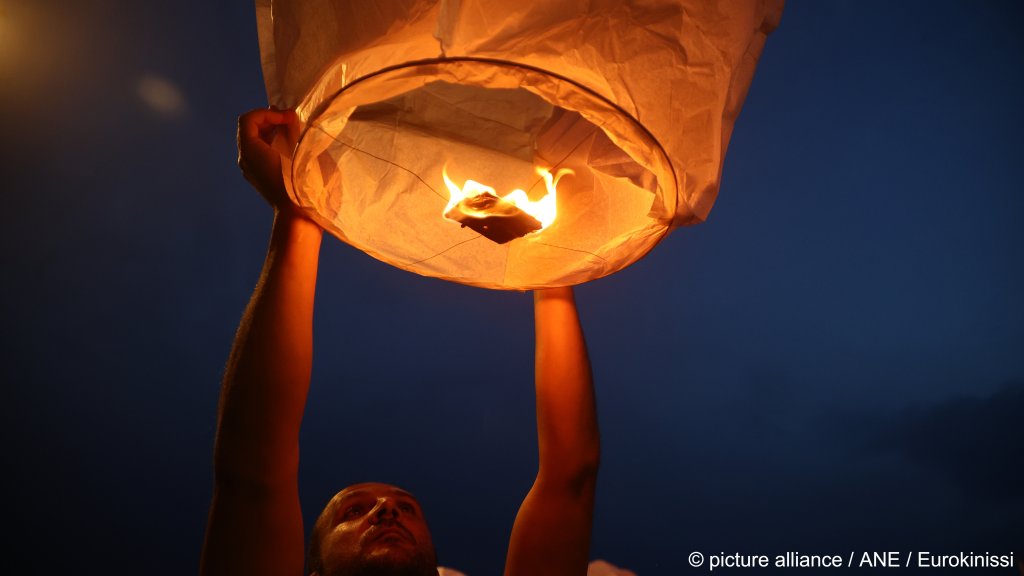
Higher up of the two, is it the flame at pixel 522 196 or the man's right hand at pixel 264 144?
the man's right hand at pixel 264 144

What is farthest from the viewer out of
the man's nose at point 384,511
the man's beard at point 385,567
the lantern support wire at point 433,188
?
the man's nose at point 384,511

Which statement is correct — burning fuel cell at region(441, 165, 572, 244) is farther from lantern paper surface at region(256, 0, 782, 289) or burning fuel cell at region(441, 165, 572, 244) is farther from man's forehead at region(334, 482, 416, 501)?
man's forehead at region(334, 482, 416, 501)

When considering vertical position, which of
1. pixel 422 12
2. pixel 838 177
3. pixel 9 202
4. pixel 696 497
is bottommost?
pixel 696 497

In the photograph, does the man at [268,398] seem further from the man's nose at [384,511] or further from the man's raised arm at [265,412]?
the man's nose at [384,511]

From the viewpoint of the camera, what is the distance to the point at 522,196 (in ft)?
2.63

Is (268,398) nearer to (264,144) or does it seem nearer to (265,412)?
(265,412)

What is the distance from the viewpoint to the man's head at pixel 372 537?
1.36 metres

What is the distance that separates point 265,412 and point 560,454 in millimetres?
696

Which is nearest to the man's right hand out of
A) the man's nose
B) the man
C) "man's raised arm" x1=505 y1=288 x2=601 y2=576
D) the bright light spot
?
the man

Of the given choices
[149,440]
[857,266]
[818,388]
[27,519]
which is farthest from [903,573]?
[27,519]

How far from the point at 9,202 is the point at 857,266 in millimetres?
6335

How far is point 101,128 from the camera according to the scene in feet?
11.0

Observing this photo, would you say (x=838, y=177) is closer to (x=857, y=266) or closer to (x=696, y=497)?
(x=857, y=266)

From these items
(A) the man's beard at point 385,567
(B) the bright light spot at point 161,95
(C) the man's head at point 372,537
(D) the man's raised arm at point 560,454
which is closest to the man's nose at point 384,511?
(C) the man's head at point 372,537
